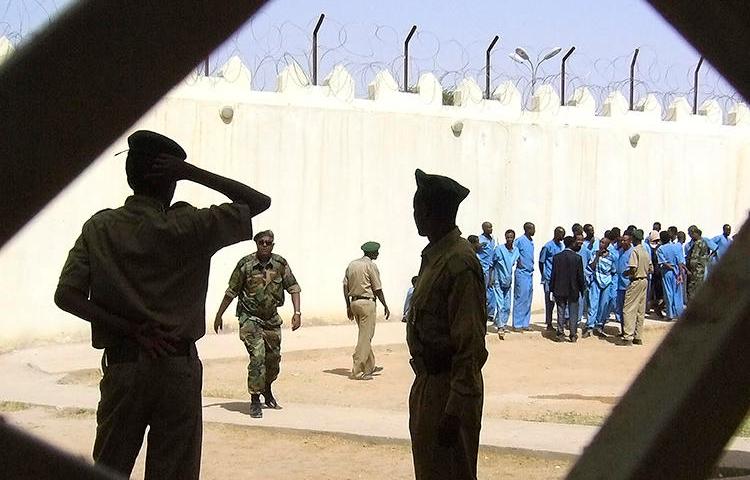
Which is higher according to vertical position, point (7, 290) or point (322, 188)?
point (322, 188)

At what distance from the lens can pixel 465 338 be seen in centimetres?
358

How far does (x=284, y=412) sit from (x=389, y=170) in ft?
24.1

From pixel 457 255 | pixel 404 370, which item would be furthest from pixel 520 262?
pixel 457 255

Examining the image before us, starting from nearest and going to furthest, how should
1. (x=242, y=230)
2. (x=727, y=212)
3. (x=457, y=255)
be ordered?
(x=242, y=230)
(x=457, y=255)
(x=727, y=212)

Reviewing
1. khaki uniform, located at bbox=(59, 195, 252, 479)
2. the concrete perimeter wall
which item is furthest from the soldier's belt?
the concrete perimeter wall

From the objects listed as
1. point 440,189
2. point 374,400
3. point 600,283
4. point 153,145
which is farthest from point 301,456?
point 600,283

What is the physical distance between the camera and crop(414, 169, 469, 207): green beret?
384 centimetres

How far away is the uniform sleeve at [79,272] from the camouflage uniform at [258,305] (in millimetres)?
5654

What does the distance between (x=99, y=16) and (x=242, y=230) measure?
1.71 metres

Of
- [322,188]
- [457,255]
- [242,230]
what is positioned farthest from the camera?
[322,188]

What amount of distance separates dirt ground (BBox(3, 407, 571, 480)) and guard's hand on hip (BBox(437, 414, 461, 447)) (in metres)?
3.24

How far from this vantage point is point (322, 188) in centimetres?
1527

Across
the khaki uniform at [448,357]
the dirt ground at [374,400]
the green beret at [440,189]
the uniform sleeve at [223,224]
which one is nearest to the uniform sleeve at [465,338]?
the khaki uniform at [448,357]

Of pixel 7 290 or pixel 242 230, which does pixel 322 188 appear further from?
pixel 242 230
